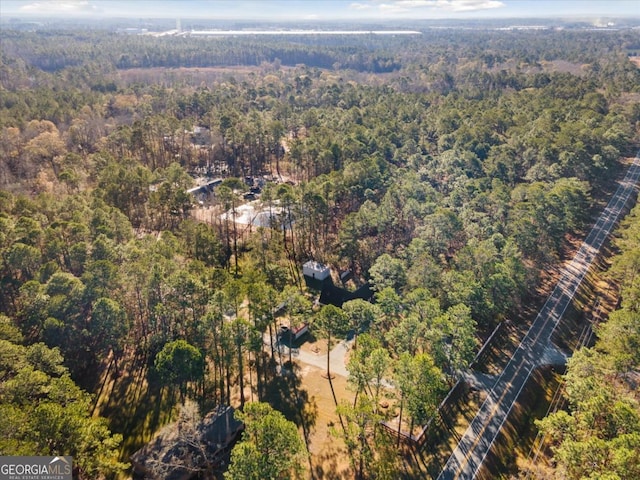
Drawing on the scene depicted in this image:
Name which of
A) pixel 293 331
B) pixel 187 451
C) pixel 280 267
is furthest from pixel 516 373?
pixel 187 451

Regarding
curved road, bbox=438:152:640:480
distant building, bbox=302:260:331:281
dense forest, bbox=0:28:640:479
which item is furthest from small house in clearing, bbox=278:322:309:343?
curved road, bbox=438:152:640:480

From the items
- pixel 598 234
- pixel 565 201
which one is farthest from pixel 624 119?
pixel 565 201

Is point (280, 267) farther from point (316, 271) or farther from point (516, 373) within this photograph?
point (516, 373)

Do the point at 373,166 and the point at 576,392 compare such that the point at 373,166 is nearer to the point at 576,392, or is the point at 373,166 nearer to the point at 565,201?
the point at 565,201

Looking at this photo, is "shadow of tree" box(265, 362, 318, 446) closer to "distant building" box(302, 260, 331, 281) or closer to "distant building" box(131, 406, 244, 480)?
"distant building" box(131, 406, 244, 480)

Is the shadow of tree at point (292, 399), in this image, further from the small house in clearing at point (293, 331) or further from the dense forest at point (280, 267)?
the small house in clearing at point (293, 331)

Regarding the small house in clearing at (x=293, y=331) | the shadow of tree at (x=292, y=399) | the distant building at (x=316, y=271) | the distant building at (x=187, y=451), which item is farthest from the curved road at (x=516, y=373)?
the distant building at (x=316, y=271)
